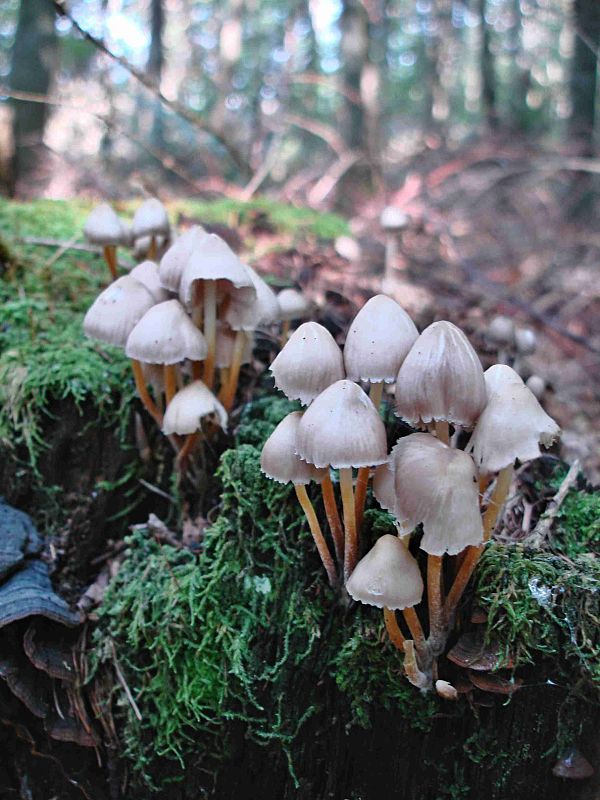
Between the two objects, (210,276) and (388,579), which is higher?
(210,276)

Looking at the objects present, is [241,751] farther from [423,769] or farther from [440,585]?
[440,585]

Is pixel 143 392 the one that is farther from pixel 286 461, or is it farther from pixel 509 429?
pixel 509 429

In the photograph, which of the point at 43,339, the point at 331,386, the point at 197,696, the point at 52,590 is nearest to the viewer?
the point at 331,386

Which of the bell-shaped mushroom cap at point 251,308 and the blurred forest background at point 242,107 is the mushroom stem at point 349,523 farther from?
the blurred forest background at point 242,107

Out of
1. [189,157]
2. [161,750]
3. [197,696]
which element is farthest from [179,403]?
[189,157]

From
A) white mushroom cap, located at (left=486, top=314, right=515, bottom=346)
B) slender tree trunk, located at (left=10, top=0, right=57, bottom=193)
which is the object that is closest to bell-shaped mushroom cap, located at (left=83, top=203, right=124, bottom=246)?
white mushroom cap, located at (left=486, top=314, right=515, bottom=346)

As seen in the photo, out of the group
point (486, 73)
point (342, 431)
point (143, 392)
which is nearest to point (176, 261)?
point (143, 392)

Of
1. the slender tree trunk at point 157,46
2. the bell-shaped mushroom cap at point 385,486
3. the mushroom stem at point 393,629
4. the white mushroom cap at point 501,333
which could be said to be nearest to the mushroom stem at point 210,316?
the bell-shaped mushroom cap at point 385,486
